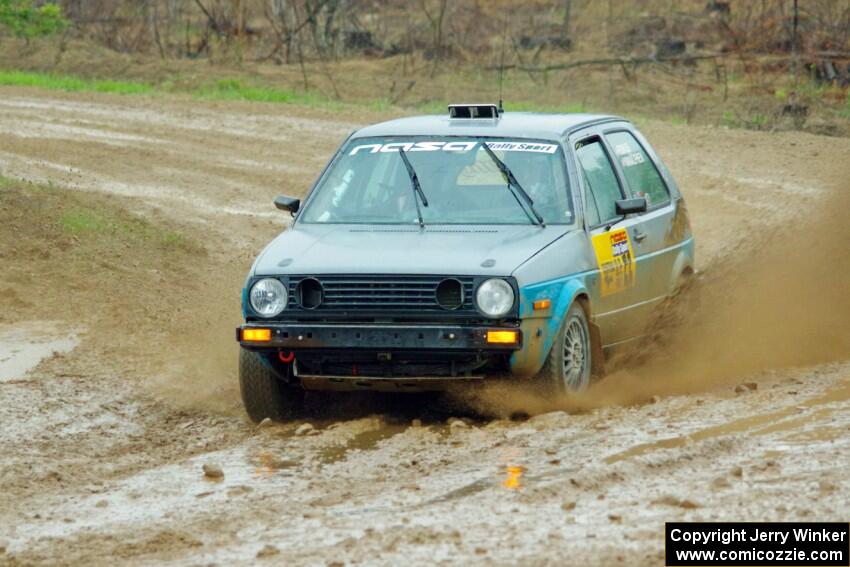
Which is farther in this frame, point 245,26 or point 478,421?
point 245,26

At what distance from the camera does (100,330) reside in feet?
35.4

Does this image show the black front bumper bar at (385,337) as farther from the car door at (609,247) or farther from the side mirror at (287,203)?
the side mirror at (287,203)

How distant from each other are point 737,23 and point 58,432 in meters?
23.9

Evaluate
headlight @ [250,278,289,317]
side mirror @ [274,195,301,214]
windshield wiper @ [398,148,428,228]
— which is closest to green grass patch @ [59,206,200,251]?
side mirror @ [274,195,301,214]

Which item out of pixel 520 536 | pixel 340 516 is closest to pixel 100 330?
pixel 340 516

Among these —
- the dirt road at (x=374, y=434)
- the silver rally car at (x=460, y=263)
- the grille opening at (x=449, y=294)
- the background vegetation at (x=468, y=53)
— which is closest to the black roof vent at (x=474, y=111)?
the silver rally car at (x=460, y=263)

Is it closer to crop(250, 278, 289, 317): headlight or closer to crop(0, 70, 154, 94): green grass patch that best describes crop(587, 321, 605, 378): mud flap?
crop(250, 278, 289, 317): headlight

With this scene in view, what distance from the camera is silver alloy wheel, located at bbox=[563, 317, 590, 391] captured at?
7.87 meters

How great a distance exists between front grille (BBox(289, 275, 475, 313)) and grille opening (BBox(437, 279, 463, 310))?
0.02 meters

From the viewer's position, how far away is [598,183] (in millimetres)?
8781

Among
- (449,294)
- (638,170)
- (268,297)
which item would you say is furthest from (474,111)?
Answer: (268,297)

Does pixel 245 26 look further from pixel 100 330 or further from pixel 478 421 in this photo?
pixel 478 421

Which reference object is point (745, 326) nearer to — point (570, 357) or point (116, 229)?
point (570, 357)

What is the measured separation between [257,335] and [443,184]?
1.49 meters
